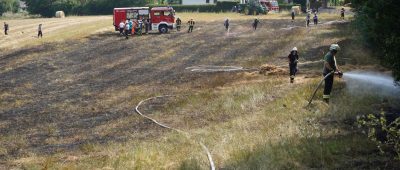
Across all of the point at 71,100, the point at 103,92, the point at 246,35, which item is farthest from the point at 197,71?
the point at 246,35

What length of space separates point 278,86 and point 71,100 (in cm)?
843

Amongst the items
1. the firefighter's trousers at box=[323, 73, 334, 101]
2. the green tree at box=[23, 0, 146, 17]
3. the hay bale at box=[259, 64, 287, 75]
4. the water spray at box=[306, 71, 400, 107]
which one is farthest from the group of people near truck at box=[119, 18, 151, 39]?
the green tree at box=[23, 0, 146, 17]

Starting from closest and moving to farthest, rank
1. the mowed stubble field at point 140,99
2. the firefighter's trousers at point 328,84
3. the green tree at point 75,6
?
1. the mowed stubble field at point 140,99
2. the firefighter's trousers at point 328,84
3. the green tree at point 75,6

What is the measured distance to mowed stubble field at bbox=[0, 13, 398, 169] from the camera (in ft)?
39.9

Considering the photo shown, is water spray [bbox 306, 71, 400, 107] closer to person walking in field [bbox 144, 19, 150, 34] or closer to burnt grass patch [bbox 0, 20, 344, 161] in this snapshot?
burnt grass patch [bbox 0, 20, 344, 161]

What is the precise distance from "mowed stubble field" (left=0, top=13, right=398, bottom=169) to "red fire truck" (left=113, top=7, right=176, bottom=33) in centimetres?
622

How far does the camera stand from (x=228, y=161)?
10547 millimetres

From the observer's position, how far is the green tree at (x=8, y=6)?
95188 millimetres

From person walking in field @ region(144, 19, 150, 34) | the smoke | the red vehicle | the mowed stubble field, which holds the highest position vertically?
the red vehicle

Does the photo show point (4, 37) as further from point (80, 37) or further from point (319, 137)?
point (319, 137)

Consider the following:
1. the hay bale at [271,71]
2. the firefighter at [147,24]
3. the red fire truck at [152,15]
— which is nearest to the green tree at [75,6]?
the red fire truck at [152,15]

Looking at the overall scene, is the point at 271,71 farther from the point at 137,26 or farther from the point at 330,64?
the point at 137,26

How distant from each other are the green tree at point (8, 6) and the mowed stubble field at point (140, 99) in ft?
194

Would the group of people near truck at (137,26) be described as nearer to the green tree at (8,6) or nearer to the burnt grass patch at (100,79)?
the burnt grass patch at (100,79)
